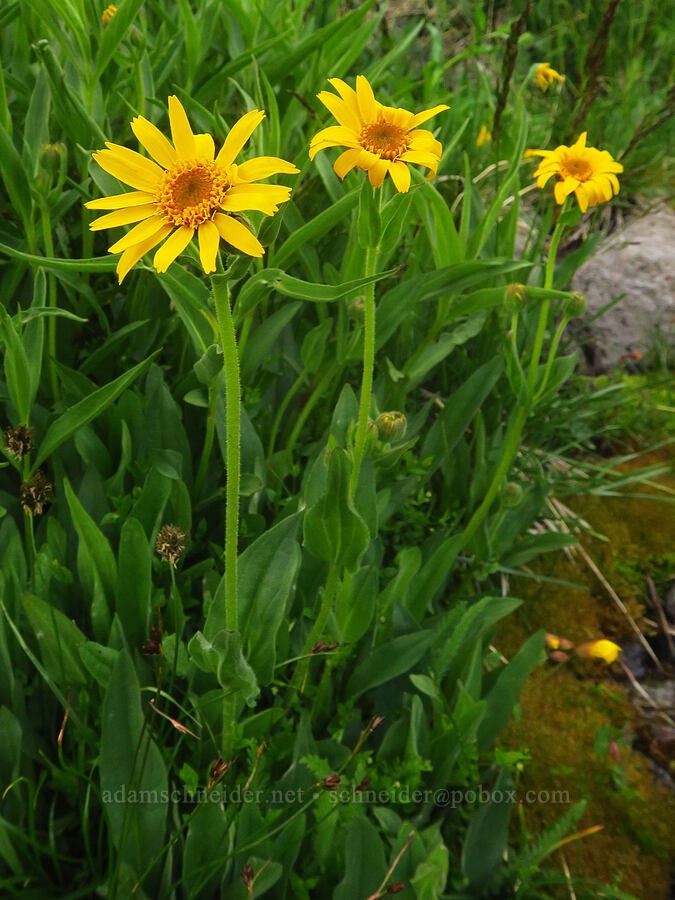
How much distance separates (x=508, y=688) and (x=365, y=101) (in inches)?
38.8

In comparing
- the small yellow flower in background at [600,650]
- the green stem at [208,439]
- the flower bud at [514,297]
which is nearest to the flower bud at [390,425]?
→ the green stem at [208,439]

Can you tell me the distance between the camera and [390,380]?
157 centimetres

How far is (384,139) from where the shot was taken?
0.92 metres

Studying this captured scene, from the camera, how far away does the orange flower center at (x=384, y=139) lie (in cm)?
91

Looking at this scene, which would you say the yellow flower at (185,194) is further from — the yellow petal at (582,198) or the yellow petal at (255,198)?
the yellow petal at (582,198)

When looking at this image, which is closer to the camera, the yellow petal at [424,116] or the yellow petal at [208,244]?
the yellow petal at [208,244]

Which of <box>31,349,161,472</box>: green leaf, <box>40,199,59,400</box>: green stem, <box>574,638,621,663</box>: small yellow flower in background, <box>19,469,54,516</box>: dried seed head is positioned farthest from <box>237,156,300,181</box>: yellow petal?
<box>574,638,621,663</box>: small yellow flower in background

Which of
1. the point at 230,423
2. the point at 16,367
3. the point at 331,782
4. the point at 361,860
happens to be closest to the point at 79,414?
the point at 16,367

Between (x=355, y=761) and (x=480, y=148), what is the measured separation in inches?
77.5

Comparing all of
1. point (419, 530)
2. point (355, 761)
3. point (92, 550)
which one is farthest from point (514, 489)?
point (92, 550)

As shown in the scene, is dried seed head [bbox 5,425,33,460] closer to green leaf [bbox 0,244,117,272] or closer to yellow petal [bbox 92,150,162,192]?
green leaf [bbox 0,244,117,272]

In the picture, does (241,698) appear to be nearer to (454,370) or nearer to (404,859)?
(404,859)

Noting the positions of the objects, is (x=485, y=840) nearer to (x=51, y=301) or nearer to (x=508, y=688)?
(x=508, y=688)

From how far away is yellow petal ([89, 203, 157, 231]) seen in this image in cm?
75
